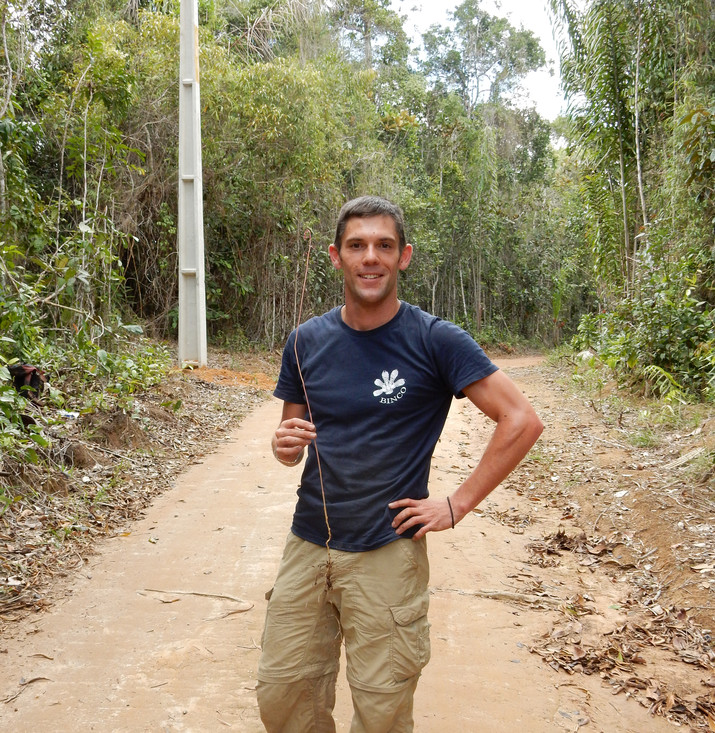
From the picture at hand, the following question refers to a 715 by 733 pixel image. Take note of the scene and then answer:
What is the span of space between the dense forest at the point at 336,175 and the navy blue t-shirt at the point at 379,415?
3.32m

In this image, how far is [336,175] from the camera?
59.5 ft

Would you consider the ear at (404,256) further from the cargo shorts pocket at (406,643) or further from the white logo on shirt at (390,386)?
the cargo shorts pocket at (406,643)

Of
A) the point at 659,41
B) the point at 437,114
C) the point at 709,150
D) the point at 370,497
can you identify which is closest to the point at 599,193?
the point at 659,41

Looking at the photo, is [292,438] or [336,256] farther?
[336,256]

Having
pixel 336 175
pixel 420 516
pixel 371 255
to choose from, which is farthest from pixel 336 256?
pixel 336 175

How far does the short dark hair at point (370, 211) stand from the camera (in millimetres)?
2203

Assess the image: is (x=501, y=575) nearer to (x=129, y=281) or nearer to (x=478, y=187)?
(x=129, y=281)

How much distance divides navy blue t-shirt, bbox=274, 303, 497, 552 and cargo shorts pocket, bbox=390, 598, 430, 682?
199mm

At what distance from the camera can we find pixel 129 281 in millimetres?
16188

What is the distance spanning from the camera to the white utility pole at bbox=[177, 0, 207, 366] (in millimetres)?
12539

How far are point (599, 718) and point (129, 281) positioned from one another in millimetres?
14861

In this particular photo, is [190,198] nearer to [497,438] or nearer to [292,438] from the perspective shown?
[292,438]

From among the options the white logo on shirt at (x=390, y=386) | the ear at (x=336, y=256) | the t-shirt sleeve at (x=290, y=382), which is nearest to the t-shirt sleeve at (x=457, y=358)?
the white logo on shirt at (x=390, y=386)

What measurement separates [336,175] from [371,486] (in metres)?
16.8
